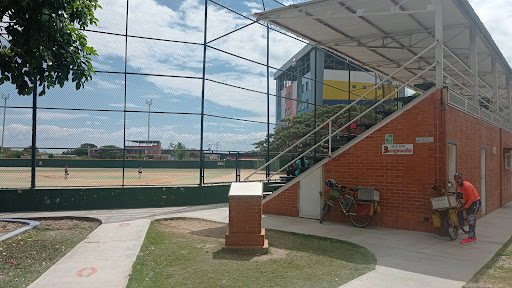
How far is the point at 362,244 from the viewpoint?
23.4ft

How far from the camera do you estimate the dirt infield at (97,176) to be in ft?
43.0

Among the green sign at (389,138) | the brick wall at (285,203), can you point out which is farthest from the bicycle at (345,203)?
the green sign at (389,138)

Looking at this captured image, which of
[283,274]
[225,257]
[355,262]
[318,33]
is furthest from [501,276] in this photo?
[318,33]

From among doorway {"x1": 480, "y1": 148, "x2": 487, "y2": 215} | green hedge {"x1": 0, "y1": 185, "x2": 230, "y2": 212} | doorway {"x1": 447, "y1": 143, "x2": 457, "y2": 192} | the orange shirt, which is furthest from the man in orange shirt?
green hedge {"x1": 0, "y1": 185, "x2": 230, "y2": 212}

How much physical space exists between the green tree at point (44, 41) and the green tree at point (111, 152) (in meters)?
5.45

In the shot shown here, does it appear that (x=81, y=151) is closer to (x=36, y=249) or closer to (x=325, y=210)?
(x=36, y=249)

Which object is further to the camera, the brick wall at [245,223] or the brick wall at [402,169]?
the brick wall at [402,169]

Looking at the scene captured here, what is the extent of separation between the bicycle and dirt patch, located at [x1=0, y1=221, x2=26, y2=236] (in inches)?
279

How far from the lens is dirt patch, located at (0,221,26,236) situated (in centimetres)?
753

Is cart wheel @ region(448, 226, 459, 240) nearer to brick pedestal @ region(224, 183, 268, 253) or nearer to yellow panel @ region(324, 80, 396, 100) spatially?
brick pedestal @ region(224, 183, 268, 253)

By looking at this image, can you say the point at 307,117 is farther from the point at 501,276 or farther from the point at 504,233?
the point at 501,276

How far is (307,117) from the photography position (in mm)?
33031

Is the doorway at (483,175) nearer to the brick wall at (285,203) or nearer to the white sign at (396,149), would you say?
the white sign at (396,149)

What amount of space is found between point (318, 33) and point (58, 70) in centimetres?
804
